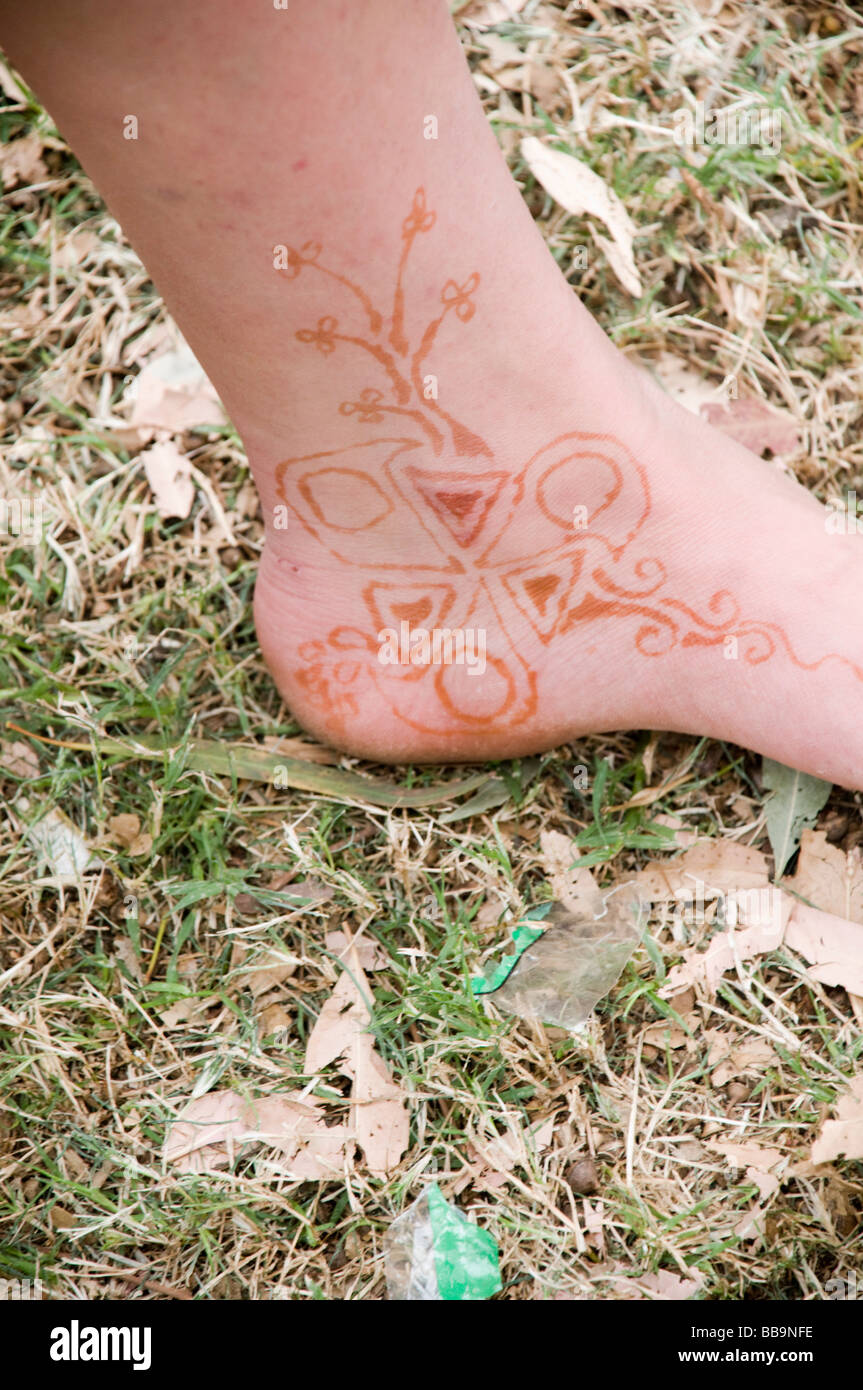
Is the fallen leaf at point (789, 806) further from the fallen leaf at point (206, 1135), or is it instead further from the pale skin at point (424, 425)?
the fallen leaf at point (206, 1135)

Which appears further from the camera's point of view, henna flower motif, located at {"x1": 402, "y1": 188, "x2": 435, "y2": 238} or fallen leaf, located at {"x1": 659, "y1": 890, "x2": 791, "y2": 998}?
fallen leaf, located at {"x1": 659, "y1": 890, "x2": 791, "y2": 998}

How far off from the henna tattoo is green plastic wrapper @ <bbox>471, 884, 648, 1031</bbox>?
0.95 feet

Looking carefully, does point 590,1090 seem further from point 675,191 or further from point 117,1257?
point 675,191

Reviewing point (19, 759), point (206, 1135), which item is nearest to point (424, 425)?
point (19, 759)

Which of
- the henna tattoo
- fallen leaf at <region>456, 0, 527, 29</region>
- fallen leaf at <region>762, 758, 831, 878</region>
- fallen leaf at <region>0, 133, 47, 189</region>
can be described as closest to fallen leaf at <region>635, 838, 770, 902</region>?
fallen leaf at <region>762, 758, 831, 878</region>

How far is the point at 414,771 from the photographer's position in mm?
1618

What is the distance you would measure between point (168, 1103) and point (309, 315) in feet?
3.33

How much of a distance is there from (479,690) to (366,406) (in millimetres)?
432

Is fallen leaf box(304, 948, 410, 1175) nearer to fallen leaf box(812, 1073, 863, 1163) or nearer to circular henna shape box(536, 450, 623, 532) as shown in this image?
fallen leaf box(812, 1073, 863, 1163)

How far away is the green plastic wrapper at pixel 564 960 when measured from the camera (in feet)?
4.86

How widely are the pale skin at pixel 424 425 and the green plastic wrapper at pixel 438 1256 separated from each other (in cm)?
60

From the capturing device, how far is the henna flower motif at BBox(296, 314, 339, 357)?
114 centimetres

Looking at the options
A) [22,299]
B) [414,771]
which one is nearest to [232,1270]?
[414,771]

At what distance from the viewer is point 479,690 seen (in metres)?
1.50
